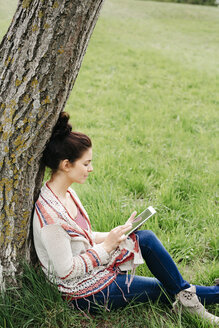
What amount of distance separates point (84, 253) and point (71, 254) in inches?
5.8

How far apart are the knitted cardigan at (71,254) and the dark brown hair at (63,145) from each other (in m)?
0.21

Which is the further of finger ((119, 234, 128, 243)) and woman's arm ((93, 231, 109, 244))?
woman's arm ((93, 231, 109, 244))

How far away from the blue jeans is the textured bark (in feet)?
2.14

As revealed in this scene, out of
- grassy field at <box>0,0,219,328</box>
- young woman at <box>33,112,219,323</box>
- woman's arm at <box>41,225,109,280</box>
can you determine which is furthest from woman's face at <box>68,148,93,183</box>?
grassy field at <box>0,0,219,328</box>

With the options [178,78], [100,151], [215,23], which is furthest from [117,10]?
[100,151]

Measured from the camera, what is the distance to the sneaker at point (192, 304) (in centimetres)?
224

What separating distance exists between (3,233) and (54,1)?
4.19 feet

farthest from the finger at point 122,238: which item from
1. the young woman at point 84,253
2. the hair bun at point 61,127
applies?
the hair bun at point 61,127

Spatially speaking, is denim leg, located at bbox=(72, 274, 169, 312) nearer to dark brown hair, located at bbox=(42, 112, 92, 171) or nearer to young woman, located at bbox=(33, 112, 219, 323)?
young woman, located at bbox=(33, 112, 219, 323)

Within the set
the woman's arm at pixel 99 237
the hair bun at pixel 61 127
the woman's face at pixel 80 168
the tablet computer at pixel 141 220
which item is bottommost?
the woman's arm at pixel 99 237

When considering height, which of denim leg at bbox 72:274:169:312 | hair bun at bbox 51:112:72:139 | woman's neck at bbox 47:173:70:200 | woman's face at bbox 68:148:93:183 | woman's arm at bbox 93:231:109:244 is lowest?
denim leg at bbox 72:274:169:312

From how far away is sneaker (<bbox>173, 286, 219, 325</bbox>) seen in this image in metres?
2.24

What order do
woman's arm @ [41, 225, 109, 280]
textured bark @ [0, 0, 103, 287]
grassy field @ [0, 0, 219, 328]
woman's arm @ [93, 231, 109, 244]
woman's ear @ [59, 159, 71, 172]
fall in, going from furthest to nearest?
woman's arm @ [93, 231, 109, 244] → grassy field @ [0, 0, 219, 328] → woman's ear @ [59, 159, 71, 172] → woman's arm @ [41, 225, 109, 280] → textured bark @ [0, 0, 103, 287]

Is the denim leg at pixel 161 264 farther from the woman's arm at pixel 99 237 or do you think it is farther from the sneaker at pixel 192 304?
the woman's arm at pixel 99 237
